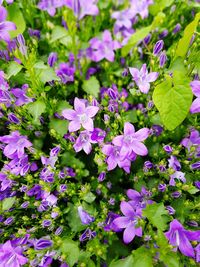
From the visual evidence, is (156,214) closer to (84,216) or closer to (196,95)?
(84,216)

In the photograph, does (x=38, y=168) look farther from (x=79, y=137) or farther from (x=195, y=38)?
(x=195, y=38)

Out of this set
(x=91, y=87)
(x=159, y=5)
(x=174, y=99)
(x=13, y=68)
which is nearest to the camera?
(x=174, y=99)

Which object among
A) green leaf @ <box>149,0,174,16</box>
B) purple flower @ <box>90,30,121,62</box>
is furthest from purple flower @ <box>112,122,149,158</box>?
green leaf @ <box>149,0,174,16</box>

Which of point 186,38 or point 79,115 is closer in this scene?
point 186,38

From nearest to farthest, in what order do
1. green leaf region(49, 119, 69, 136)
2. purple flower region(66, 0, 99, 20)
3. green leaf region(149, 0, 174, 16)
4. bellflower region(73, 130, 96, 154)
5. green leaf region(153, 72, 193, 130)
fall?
green leaf region(153, 72, 193, 130) < bellflower region(73, 130, 96, 154) < green leaf region(49, 119, 69, 136) < purple flower region(66, 0, 99, 20) < green leaf region(149, 0, 174, 16)

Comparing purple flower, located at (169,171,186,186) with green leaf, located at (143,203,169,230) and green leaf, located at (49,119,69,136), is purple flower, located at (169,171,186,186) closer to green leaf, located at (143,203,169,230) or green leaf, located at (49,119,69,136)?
green leaf, located at (143,203,169,230)

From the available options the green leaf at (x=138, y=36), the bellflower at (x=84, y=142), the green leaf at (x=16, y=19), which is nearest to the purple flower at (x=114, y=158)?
the bellflower at (x=84, y=142)

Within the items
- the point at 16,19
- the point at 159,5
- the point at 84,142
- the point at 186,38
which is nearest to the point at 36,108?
the point at 84,142
